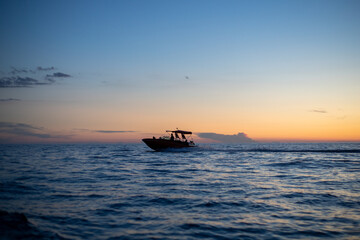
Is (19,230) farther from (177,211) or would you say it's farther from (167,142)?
(167,142)

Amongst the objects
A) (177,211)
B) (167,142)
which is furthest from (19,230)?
(167,142)

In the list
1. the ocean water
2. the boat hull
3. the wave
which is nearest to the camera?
the wave

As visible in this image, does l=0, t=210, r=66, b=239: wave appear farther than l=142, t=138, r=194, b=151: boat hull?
No

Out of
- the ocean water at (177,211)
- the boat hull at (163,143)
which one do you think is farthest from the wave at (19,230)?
the boat hull at (163,143)

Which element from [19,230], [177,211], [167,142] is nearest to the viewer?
[19,230]

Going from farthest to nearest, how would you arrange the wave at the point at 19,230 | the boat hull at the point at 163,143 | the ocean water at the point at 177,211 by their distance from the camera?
the boat hull at the point at 163,143 < the ocean water at the point at 177,211 < the wave at the point at 19,230

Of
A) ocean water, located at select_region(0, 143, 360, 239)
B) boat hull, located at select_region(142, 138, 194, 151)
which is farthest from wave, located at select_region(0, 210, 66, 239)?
boat hull, located at select_region(142, 138, 194, 151)

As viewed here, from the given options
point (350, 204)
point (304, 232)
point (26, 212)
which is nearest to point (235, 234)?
point (304, 232)

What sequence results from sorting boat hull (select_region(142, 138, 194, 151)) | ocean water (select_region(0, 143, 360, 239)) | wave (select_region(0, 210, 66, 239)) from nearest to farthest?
wave (select_region(0, 210, 66, 239))
ocean water (select_region(0, 143, 360, 239))
boat hull (select_region(142, 138, 194, 151))

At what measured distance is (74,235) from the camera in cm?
661

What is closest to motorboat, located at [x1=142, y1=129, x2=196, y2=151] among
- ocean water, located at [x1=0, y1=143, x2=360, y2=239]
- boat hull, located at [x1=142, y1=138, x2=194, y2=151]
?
boat hull, located at [x1=142, y1=138, x2=194, y2=151]

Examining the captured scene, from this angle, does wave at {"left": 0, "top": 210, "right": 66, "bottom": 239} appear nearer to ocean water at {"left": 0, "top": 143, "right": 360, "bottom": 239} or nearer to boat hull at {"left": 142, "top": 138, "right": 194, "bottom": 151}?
ocean water at {"left": 0, "top": 143, "right": 360, "bottom": 239}

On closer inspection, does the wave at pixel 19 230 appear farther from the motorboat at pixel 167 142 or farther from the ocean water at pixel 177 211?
the motorboat at pixel 167 142

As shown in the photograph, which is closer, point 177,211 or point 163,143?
point 177,211
